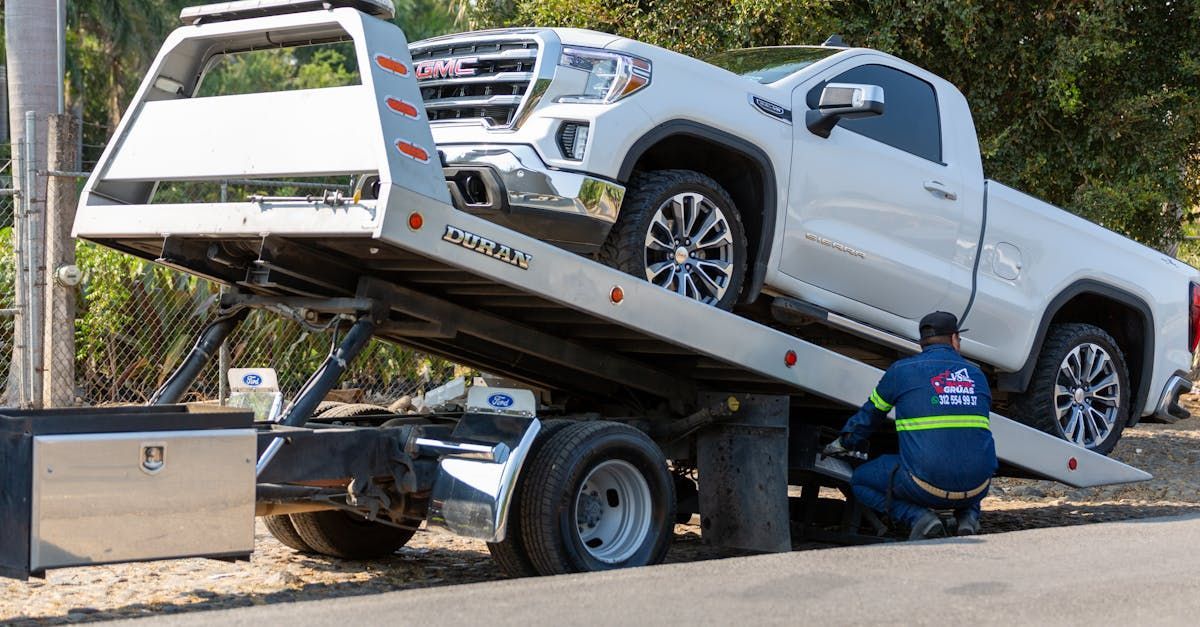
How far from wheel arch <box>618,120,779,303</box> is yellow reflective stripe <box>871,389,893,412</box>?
77 cm

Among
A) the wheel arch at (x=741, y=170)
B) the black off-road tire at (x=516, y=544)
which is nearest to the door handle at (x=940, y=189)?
the wheel arch at (x=741, y=170)

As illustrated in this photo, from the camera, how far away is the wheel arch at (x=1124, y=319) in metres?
8.60

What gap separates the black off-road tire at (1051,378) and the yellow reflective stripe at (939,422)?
4.51ft

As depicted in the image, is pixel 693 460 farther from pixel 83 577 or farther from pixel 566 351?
pixel 83 577

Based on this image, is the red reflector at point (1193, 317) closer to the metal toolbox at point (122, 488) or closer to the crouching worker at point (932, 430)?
the crouching worker at point (932, 430)

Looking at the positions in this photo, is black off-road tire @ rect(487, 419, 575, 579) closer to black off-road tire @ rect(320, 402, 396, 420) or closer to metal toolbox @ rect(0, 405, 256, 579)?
metal toolbox @ rect(0, 405, 256, 579)

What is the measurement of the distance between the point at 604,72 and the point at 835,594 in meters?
2.45

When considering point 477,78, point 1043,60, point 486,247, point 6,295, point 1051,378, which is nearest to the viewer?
point 486,247

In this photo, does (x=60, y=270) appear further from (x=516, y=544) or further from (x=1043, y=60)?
(x=1043, y=60)

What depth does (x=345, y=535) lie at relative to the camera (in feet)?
22.6

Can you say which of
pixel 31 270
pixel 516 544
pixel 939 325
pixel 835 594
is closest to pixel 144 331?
pixel 31 270

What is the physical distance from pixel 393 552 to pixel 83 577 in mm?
1577

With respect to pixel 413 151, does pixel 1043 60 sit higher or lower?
higher

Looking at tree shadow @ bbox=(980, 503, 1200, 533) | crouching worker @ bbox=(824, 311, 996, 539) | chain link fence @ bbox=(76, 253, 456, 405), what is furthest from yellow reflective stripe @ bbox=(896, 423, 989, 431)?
chain link fence @ bbox=(76, 253, 456, 405)
